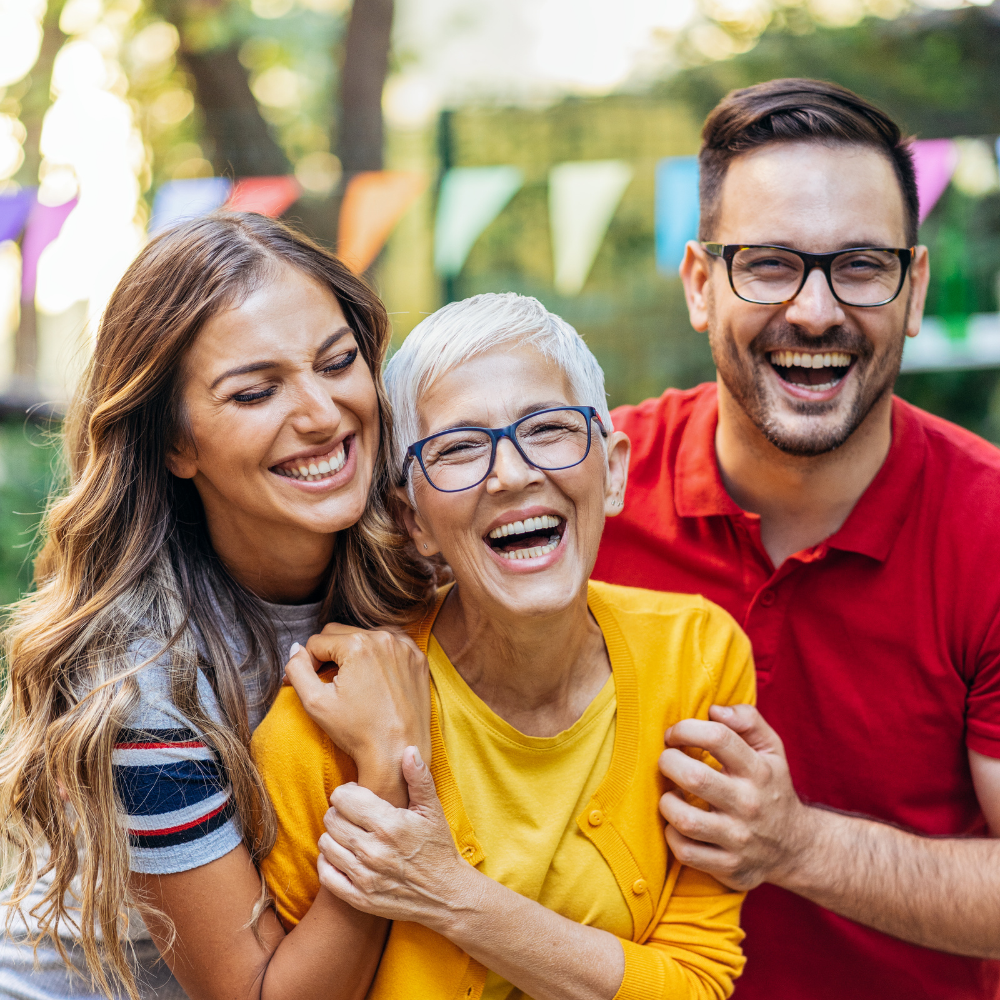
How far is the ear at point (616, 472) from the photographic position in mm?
2086

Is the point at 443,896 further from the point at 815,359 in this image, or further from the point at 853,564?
the point at 815,359

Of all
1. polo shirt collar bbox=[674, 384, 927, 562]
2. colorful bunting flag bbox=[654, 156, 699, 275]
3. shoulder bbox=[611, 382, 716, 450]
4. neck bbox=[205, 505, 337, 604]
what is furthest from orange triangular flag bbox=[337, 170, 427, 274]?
neck bbox=[205, 505, 337, 604]

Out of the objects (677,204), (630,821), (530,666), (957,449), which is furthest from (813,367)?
(677,204)

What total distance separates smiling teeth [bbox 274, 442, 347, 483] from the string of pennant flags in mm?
3148

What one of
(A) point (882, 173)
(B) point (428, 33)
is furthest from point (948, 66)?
(A) point (882, 173)

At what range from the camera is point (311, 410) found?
1984 millimetres

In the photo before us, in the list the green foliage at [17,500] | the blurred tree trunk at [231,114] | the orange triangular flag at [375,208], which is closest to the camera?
the orange triangular flag at [375,208]

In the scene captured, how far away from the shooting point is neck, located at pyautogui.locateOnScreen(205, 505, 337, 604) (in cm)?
216

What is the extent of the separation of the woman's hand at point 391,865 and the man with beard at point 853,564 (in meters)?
0.85

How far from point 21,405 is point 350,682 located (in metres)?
4.67

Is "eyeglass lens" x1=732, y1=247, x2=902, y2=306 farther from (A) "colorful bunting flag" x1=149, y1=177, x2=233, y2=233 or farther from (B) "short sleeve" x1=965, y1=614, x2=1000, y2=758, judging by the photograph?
(A) "colorful bunting flag" x1=149, y1=177, x2=233, y2=233

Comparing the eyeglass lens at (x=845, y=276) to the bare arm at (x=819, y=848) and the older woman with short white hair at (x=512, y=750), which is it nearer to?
the older woman with short white hair at (x=512, y=750)

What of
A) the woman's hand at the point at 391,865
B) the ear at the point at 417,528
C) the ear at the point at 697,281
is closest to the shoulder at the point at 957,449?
the ear at the point at 697,281

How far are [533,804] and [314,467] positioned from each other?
792 millimetres
